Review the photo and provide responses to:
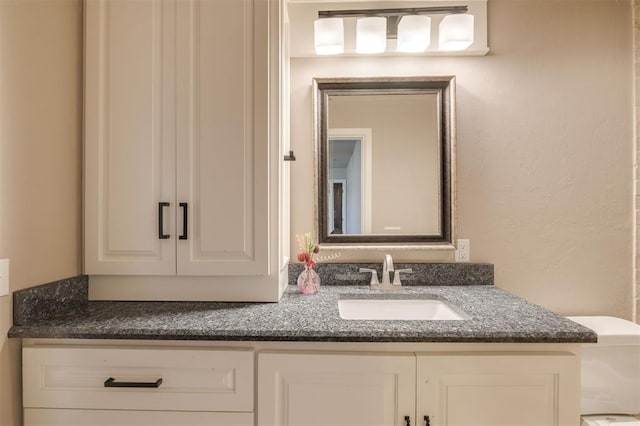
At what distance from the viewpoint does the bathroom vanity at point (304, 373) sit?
108 centimetres

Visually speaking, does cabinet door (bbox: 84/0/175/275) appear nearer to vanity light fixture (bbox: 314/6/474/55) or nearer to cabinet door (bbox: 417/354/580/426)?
vanity light fixture (bbox: 314/6/474/55)

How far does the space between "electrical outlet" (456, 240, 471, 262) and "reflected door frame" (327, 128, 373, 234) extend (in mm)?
435

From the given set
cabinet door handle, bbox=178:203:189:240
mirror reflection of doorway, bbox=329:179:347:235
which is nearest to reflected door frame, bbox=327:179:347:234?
mirror reflection of doorway, bbox=329:179:347:235

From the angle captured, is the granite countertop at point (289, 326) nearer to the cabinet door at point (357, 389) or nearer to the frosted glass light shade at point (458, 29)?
the cabinet door at point (357, 389)

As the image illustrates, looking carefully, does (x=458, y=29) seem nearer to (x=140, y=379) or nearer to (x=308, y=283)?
(x=308, y=283)

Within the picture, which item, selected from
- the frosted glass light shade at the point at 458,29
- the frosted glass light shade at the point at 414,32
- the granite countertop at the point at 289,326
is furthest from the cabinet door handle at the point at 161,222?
the frosted glass light shade at the point at 458,29

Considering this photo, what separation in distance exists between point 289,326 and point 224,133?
0.73 metres

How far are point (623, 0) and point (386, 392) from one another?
210 cm

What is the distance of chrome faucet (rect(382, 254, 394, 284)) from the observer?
1659 mm

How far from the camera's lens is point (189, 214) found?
54.2 inches

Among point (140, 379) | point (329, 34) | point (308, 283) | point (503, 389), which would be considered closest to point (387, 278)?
point (308, 283)

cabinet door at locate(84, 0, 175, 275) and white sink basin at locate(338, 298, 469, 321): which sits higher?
cabinet door at locate(84, 0, 175, 275)

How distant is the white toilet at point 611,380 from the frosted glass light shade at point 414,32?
1.42m

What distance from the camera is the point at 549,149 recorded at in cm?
177
